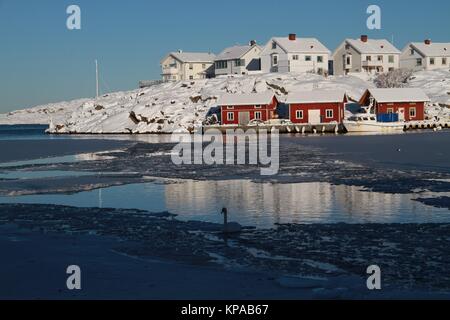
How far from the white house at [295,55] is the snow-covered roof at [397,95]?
26319 mm

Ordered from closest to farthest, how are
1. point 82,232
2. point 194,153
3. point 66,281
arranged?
point 66,281 < point 82,232 < point 194,153

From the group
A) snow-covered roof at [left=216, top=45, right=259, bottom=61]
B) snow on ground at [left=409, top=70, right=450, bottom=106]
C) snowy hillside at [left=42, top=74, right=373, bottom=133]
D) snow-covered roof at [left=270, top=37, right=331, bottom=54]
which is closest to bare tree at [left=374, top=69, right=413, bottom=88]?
snow on ground at [left=409, top=70, right=450, bottom=106]

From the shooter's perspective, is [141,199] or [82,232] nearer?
[82,232]

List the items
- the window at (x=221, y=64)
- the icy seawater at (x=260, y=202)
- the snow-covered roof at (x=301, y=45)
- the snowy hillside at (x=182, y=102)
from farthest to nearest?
the window at (x=221, y=64) < the snow-covered roof at (x=301, y=45) < the snowy hillside at (x=182, y=102) < the icy seawater at (x=260, y=202)

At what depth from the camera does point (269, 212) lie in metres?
17.4

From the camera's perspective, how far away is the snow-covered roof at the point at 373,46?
335 feet

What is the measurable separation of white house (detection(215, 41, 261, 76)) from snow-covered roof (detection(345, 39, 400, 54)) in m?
16.7

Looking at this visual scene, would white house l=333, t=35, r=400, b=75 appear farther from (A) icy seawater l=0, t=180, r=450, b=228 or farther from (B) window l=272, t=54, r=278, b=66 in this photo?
(A) icy seawater l=0, t=180, r=450, b=228

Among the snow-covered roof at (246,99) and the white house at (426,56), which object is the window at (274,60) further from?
the white house at (426,56)

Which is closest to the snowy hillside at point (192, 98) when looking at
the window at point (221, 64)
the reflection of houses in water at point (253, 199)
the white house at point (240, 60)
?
the white house at point (240, 60)

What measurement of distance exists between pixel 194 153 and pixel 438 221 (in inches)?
1109
